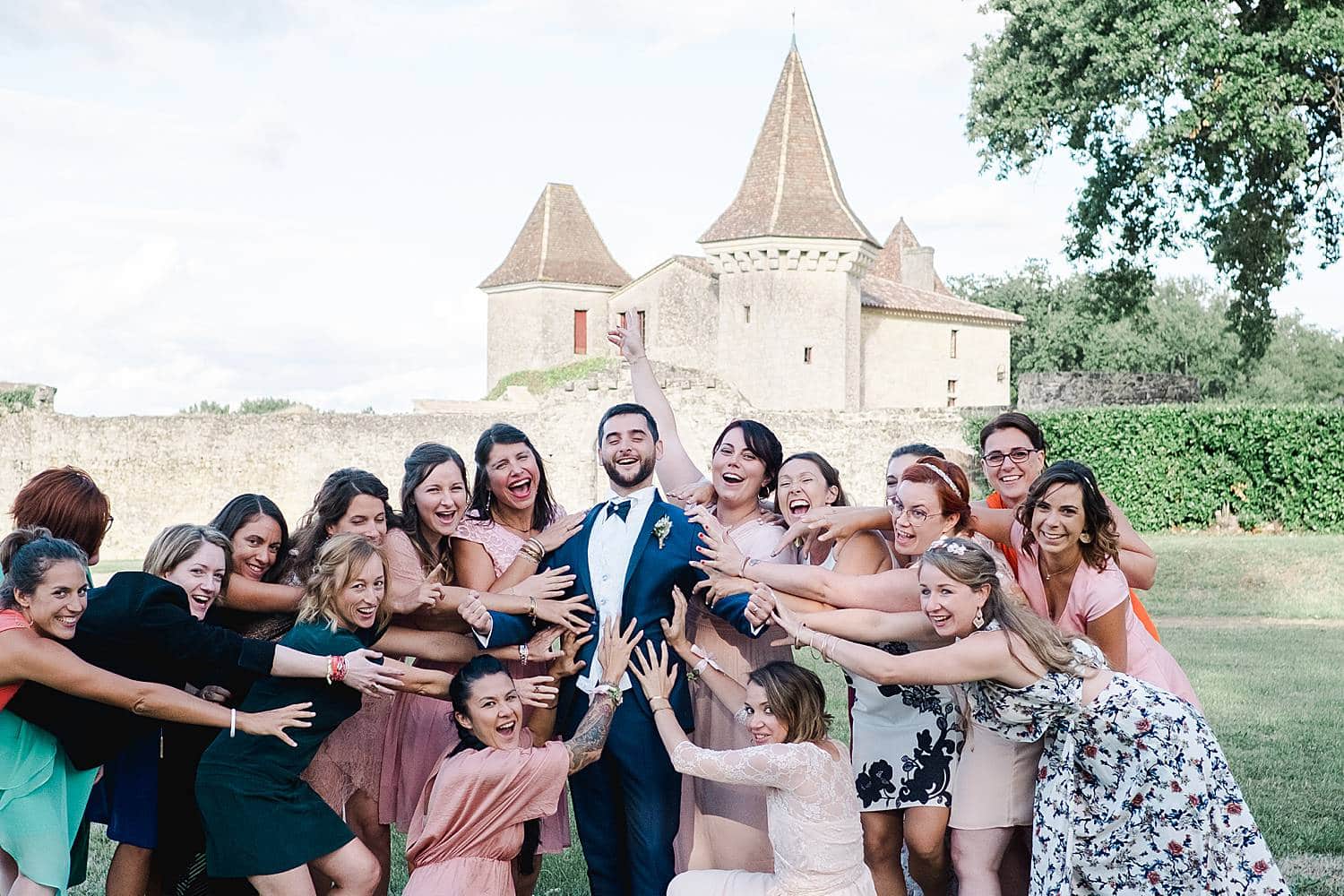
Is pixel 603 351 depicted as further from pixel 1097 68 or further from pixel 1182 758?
pixel 1182 758


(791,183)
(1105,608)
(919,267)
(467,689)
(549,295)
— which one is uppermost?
(791,183)

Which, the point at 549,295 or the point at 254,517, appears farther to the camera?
the point at 549,295

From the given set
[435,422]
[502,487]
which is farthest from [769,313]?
[502,487]

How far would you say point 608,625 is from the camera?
4488mm

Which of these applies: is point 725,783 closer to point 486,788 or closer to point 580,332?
point 486,788

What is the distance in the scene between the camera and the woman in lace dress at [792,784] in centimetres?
410

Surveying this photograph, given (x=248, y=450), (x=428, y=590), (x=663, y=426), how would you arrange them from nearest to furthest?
(x=428, y=590)
(x=663, y=426)
(x=248, y=450)

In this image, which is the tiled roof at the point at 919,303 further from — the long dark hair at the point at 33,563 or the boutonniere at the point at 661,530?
the long dark hair at the point at 33,563

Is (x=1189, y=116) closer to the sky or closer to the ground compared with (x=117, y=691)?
closer to the sky

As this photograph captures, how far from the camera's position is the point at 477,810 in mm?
4156

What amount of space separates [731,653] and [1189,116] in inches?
662

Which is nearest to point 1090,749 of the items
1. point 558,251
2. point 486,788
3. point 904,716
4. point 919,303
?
point 904,716

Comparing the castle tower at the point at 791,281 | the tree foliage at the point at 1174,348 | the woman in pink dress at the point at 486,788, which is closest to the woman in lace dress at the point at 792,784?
the woman in pink dress at the point at 486,788

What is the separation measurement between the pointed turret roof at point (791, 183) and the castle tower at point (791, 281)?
0.13 feet
